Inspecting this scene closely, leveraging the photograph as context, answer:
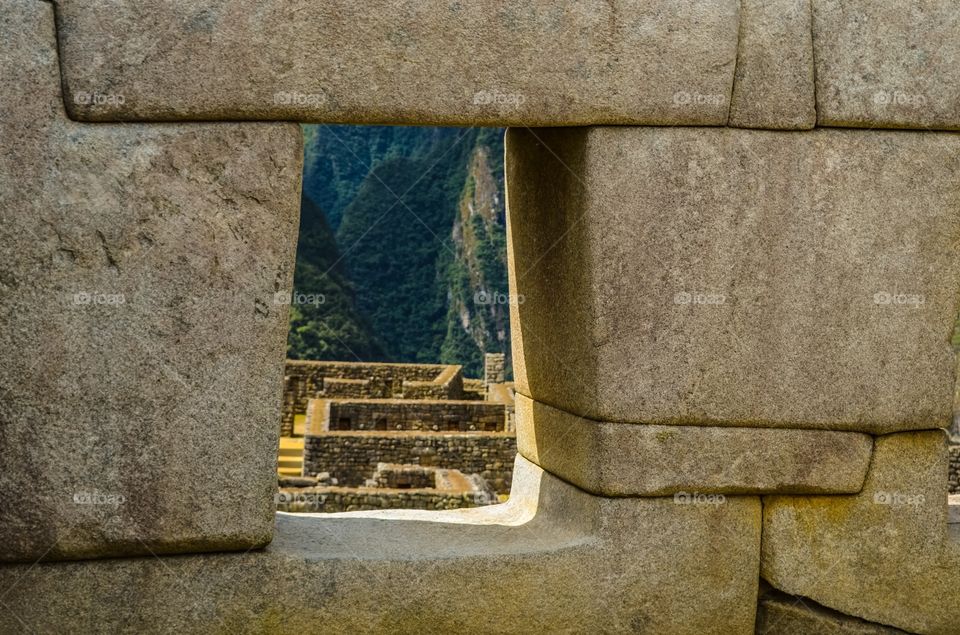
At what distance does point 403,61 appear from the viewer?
3.03 meters

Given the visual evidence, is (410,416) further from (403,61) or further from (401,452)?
(403,61)

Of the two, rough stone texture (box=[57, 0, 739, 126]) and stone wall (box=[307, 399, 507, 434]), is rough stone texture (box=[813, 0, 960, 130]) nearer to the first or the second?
rough stone texture (box=[57, 0, 739, 126])

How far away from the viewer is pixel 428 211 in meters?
56.1

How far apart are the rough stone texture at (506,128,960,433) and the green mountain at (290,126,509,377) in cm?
3802

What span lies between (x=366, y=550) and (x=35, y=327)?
3.68 feet

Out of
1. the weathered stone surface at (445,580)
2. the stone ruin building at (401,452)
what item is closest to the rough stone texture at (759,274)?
the weathered stone surface at (445,580)

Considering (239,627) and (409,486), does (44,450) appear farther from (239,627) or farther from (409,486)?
(409,486)

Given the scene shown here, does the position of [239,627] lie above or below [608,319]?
below

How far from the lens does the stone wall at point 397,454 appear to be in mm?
14430

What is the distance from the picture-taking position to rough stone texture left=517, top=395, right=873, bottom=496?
3.34 meters

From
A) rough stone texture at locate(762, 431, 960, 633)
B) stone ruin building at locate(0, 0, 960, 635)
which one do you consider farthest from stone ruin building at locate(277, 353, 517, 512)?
rough stone texture at locate(762, 431, 960, 633)

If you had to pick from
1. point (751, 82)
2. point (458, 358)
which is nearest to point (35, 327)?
point (751, 82)

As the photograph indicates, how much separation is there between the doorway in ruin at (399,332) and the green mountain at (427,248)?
0.07 m

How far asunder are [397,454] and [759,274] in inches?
Result: 456
